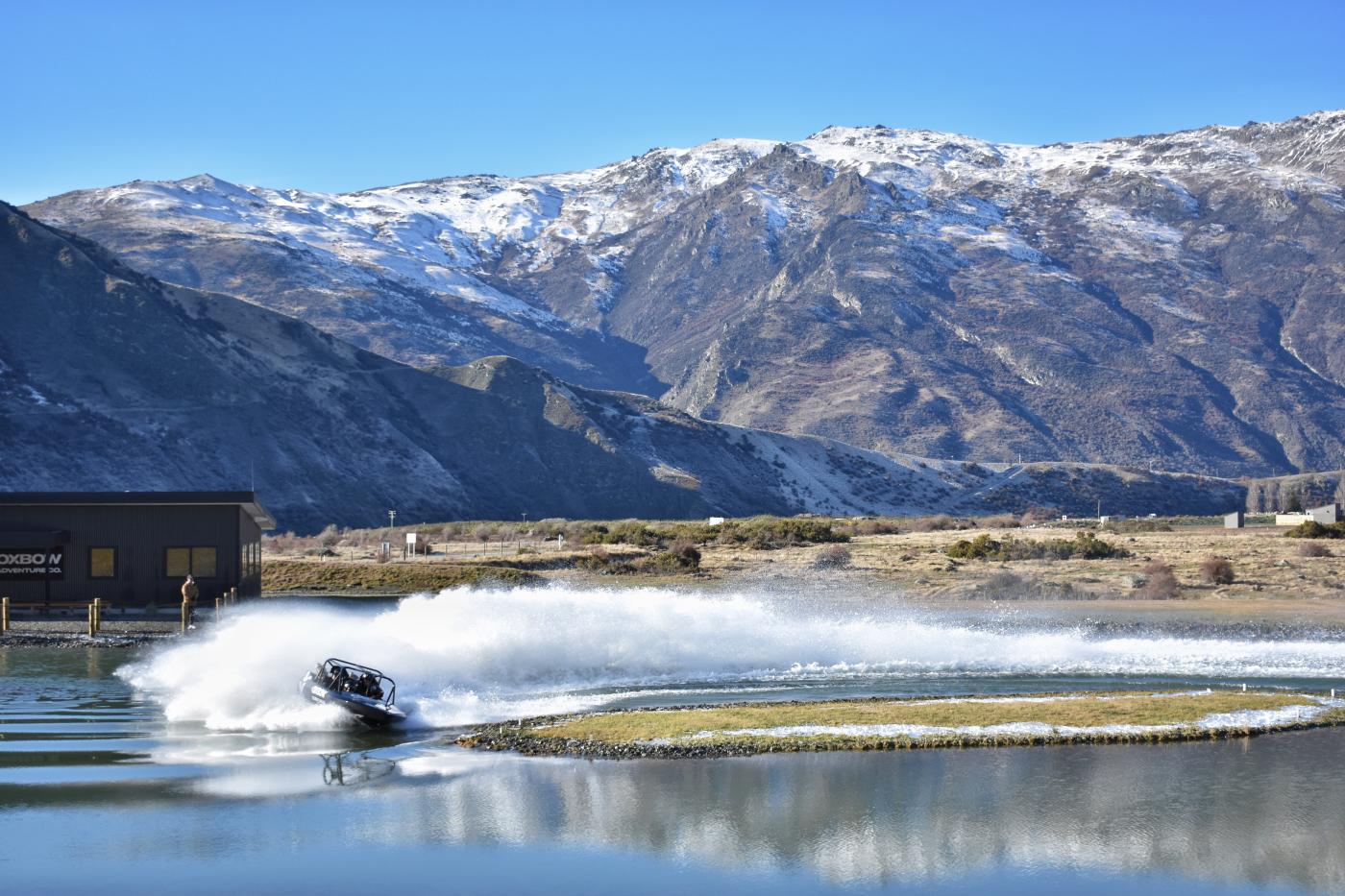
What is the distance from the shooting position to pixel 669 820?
2484 cm

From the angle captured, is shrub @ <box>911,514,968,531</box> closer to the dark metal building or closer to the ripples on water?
the dark metal building

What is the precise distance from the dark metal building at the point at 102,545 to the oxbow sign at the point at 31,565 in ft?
0.11

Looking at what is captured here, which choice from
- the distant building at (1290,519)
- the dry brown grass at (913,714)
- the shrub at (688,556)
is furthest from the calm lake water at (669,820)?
the distant building at (1290,519)

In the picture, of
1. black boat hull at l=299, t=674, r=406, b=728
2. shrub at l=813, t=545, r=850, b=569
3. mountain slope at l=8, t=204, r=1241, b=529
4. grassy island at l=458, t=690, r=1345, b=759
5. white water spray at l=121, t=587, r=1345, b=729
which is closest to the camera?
grassy island at l=458, t=690, r=1345, b=759

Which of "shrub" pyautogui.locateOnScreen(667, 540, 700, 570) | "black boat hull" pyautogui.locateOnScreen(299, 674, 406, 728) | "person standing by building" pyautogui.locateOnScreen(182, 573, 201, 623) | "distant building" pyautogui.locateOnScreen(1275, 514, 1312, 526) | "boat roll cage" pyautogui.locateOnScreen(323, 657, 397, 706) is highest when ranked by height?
"distant building" pyautogui.locateOnScreen(1275, 514, 1312, 526)

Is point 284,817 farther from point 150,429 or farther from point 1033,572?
point 150,429

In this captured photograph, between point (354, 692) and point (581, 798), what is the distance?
874cm

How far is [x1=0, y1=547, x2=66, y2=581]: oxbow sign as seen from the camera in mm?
55031

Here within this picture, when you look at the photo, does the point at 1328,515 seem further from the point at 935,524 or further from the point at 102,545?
the point at 102,545

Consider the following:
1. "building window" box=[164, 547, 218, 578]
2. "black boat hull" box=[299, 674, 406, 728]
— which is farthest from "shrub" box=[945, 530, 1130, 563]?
"black boat hull" box=[299, 674, 406, 728]

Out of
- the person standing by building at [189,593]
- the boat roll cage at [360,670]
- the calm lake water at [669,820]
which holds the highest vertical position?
the person standing by building at [189,593]

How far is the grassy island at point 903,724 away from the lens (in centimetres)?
3003

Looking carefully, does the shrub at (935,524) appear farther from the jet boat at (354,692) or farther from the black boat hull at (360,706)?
the black boat hull at (360,706)

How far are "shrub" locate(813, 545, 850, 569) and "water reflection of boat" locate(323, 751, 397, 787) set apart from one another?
4416cm
